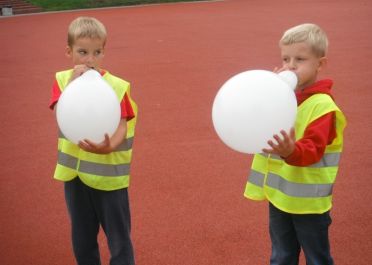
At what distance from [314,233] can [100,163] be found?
1.18 m

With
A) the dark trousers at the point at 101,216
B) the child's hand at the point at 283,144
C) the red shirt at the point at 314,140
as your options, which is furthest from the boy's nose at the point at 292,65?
the dark trousers at the point at 101,216

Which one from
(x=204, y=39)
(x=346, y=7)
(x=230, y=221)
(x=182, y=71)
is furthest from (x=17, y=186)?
(x=346, y=7)

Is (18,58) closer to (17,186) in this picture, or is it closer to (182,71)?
(182,71)

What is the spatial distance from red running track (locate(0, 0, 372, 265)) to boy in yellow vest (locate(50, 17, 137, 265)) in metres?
0.73

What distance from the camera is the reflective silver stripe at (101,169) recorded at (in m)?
2.64

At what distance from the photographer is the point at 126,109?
259cm

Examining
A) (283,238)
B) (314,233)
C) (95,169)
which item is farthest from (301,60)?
(95,169)

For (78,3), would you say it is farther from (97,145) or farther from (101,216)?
(97,145)

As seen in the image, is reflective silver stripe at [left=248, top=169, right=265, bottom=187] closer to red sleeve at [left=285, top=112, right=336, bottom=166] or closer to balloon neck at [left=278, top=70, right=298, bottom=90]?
red sleeve at [left=285, top=112, right=336, bottom=166]

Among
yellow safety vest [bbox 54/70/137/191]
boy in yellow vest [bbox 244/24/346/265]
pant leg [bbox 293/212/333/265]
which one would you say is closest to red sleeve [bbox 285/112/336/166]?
boy in yellow vest [bbox 244/24/346/265]

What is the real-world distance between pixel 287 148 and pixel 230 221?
1999mm

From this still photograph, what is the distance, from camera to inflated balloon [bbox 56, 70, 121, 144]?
2193 millimetres

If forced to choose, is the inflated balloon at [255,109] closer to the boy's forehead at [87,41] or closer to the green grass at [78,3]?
the boy's forehead at [87,41]

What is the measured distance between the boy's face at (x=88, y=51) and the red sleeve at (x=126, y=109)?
0.23m
